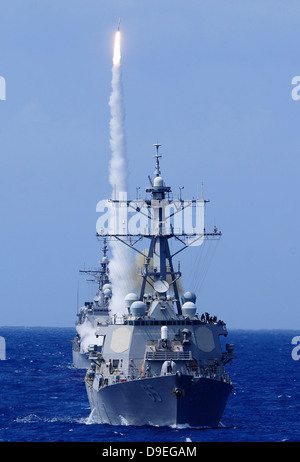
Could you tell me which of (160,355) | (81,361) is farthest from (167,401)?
(81,361)

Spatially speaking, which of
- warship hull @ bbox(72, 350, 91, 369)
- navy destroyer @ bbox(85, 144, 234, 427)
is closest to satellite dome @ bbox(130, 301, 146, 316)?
navy destroyer @ bbox(85, 144, 234, 427)

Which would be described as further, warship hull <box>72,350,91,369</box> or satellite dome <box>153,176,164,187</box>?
warship hull <box>72,350,91,369</box>

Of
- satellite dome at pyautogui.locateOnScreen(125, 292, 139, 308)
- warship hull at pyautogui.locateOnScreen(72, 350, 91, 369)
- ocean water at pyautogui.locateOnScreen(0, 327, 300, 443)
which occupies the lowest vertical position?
ocean water at pyautogui.locateOnScreen(0, 327, 300, 443)

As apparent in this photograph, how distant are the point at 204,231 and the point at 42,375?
3721cm

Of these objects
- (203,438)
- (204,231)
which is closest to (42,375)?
(204,231)

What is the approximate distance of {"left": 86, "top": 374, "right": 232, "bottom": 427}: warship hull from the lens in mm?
45156

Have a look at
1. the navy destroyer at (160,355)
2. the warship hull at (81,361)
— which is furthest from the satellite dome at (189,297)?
the warship hull at (81,361)

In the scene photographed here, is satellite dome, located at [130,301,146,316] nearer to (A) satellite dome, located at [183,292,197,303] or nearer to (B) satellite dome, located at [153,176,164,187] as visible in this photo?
(A) satellite dome, located at [183,292,197,303]

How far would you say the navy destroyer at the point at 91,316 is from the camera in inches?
3723

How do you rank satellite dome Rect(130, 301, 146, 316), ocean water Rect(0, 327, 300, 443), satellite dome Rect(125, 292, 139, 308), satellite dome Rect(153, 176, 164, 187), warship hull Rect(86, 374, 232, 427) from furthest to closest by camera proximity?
satellite dome Rect(153, 176, 164, 187), satellite dome Rect(125, 292, 139, 308), satellite dome Rect(130, 301, 146, 316), ocean water Rect(0, 327, 300, 443), warship hull Rect(86, 374, 232, 427)

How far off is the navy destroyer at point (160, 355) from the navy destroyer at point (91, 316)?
40.5m

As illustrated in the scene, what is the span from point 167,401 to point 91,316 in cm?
5290

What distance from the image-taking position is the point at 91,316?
9788 cm
